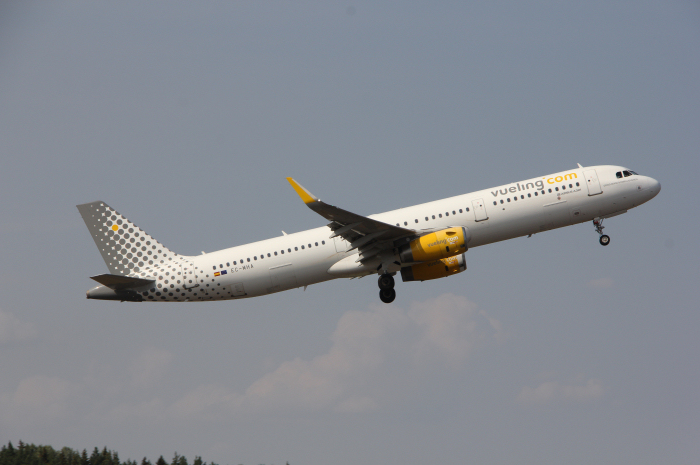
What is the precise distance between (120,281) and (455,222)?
19289 millimetres

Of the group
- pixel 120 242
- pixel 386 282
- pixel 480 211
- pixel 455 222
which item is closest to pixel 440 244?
pixel 455 222

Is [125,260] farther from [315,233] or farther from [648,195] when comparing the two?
[648,195]

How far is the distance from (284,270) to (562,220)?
15983mm

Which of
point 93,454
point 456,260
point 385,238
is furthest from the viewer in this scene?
point 93,454

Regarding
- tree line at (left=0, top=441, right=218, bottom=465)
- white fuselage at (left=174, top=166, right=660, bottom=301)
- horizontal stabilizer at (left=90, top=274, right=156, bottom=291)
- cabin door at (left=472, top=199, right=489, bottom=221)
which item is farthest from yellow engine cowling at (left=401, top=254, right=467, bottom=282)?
tree line at (left=0, top=441, right=218, bottom=465)

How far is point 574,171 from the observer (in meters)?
40.0

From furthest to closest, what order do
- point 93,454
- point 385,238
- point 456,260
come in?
point 93,454, point 456,260, point 385,238

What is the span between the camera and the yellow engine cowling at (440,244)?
3678 cm

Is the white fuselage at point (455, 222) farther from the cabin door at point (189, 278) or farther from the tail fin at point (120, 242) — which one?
the tail fin at point (120, 242)

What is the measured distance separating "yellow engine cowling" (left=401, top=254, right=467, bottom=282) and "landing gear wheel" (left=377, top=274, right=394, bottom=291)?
3.28ft

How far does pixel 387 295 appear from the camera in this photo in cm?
4109

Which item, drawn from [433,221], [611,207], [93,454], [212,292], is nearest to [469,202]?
[433,221]

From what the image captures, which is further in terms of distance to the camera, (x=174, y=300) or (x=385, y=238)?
(x=174, y=300)

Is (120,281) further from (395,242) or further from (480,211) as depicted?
(480,211)
